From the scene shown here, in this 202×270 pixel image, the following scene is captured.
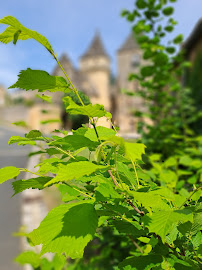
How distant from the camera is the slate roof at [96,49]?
2037 inches

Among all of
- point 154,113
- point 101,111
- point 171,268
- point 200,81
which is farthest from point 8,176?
point 200,81

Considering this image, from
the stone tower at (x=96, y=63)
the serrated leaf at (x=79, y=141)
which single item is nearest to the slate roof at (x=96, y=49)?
the stone tower at (x=96, y=63)

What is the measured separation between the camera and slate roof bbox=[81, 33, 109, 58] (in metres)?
51.8

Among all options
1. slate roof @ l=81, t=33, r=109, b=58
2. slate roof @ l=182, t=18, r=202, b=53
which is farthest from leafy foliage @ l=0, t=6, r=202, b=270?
slate roof @ l=81, t=33, r=109, b=58

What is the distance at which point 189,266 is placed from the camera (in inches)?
32.4

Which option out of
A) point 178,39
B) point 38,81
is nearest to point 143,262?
point 38,81

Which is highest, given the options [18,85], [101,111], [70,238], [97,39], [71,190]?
[97,39]

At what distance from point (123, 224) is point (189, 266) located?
25 centimetres

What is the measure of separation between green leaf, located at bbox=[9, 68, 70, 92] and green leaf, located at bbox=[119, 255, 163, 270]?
25.4 inches

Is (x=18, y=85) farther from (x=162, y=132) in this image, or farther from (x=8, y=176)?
(x=162, y=132)

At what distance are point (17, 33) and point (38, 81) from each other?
16 cm

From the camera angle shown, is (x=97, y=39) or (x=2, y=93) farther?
(x=2, y=93)

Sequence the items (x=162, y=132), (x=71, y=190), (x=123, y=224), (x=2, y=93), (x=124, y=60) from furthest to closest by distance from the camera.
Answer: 1. (x=2, y=93)
2. (x=124, y=60)
3. (x=162, y=132)
4. (x=71, y=190)
5. (x=123, y=224)

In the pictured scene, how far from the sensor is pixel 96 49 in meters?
52.2
